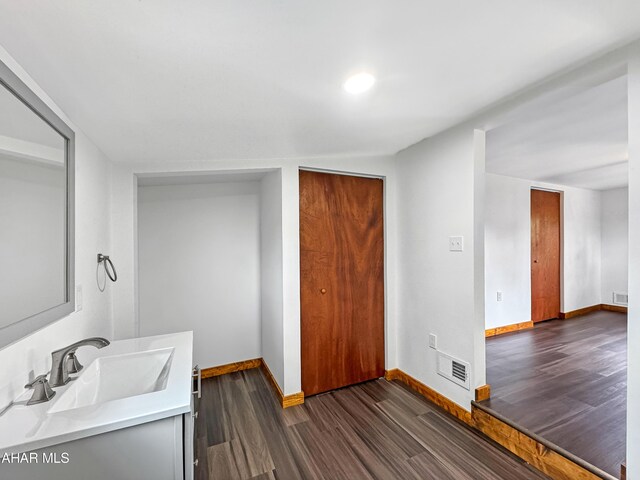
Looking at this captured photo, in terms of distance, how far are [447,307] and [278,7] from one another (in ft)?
7.21

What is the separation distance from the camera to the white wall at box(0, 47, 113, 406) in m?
1.03

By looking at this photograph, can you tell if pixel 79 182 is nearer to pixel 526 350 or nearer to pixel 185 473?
pixel 185 473

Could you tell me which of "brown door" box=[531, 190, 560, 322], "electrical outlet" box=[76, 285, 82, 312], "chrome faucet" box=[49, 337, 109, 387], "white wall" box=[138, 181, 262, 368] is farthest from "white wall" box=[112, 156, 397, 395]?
"brown door" box=[531, 190, 560, 322]

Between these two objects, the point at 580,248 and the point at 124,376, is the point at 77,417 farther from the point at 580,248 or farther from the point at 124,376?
the point at 580,248

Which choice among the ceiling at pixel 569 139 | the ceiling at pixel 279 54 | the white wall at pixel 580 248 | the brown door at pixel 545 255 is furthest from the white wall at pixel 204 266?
the white wall at pixel 580 248

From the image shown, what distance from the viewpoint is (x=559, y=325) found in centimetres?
409

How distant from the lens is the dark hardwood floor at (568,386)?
170 centimetres

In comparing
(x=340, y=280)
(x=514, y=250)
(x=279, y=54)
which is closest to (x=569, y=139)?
(x=514, y=250)

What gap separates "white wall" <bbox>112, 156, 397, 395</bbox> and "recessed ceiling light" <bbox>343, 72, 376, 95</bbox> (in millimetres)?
1094

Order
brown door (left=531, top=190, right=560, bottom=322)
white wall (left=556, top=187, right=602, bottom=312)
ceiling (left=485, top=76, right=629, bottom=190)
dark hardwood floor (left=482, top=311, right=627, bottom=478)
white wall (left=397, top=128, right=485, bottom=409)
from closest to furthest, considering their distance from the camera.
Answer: dark hardwood floor (left=482, top=311, right=627, bottom=478) → ceiling (left=485, top=76, right=629, bottom=190) → white wall (left=397, top=128, right=485, bottom=409) → brown door (left=531, top=190, right=560, bottom=322) → white wall (left=556, top=187, right=602, bottom=312)

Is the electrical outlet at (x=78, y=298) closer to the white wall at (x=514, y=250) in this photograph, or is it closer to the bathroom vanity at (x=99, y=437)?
the bathroom vanity at (x=99, y=437)

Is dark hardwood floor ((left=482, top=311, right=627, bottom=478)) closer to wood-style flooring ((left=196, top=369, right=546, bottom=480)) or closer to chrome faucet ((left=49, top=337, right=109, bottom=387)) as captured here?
wood-style flooring ((left=196, top=369, right=546, bottom=480))

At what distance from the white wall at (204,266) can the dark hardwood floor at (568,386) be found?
2360mm

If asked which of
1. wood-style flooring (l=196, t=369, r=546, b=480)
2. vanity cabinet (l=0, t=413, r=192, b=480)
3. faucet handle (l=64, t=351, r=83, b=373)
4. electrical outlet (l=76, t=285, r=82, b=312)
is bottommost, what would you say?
wood-style flooring (l=196, t=369, r=546, b=480)
